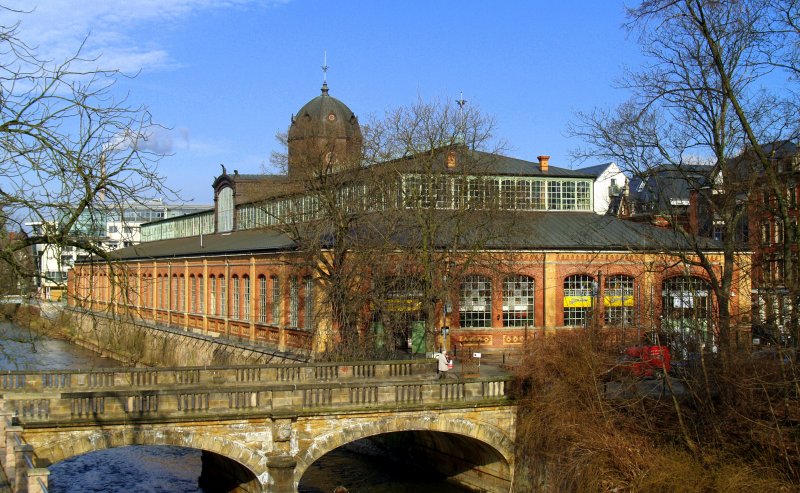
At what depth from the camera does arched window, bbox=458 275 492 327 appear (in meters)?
38.2

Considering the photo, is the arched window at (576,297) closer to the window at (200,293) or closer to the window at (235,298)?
the window at (235,298)

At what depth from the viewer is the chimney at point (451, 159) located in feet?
113

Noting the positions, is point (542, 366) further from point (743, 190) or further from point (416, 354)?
point (416, 354)

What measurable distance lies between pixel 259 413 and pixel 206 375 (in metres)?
3.60

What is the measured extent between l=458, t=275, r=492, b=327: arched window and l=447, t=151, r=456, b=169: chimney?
5381 mm

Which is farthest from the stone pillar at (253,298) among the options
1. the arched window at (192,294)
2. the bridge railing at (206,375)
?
the bridge railing at (206,375)

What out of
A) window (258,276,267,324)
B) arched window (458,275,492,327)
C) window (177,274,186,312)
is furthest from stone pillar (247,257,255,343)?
window (177,274,186,312)

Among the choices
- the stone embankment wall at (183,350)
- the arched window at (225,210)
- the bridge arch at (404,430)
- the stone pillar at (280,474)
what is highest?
the arched window at (225,210)

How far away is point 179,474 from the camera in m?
29.4

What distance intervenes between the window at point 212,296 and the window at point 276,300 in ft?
30.5

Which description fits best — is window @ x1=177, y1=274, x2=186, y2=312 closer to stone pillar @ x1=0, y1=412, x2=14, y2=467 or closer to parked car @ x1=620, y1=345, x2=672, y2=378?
stone pillar @ x1=0, y1=412, x2=14, y2=467

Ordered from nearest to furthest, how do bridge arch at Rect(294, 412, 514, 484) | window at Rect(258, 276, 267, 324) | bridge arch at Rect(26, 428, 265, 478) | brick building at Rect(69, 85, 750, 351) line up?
bridge arch at Rect(26, 428, 265, 478) < bridge arch at Rect(294, 412, 514, 484) < brick building at Rect(69, 85, 750, 351) < window at Rect(258, 276, 267, 324)

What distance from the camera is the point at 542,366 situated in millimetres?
23656

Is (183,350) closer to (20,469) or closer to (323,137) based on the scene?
(323,137)
